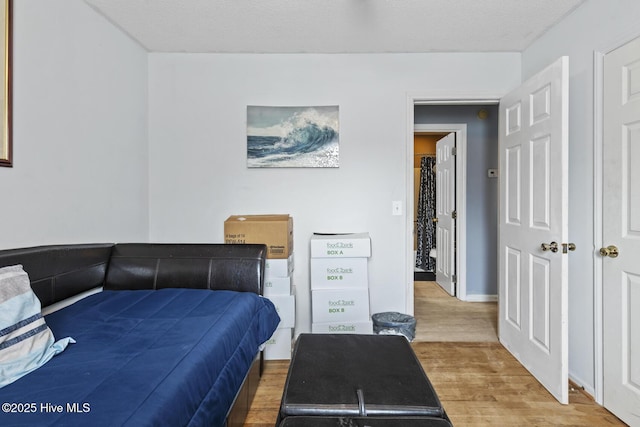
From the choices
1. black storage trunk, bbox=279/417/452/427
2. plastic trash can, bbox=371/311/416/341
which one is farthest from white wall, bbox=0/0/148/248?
plastic trash can, bbox=371/311/416/341

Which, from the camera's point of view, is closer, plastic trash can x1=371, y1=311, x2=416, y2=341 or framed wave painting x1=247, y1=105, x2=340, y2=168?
plastic trash can x1=371, y1=311, x2=416, y2=341

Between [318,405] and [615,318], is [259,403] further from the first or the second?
[615,318]

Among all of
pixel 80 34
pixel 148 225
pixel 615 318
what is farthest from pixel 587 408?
pixel 80 34

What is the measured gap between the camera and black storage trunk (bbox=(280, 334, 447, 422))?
1.00 metres

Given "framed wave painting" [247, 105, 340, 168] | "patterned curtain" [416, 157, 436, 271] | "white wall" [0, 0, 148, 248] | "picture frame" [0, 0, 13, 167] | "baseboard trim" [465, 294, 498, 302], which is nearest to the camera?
"picture frame" [0, 0, 13, 167]

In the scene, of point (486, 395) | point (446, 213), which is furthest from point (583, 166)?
point (446, 213)

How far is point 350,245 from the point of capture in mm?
2473

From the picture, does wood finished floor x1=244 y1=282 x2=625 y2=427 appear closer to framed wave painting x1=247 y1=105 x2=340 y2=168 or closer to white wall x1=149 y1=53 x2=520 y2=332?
white wall x1=149 y1=53 x2=520 y2=332

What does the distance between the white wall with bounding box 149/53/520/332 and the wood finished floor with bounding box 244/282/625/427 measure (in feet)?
1.74

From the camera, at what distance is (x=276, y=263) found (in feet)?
7.79

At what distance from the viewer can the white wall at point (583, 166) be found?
6.32 ft

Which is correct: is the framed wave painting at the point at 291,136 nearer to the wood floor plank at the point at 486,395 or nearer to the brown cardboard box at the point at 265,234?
the brown cardboard box at the point at 265,234

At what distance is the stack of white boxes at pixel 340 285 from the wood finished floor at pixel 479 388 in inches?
17.9

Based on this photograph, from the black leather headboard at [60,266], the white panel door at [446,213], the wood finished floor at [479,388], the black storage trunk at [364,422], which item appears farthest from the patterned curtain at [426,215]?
the black storage trunk at [364,422]
